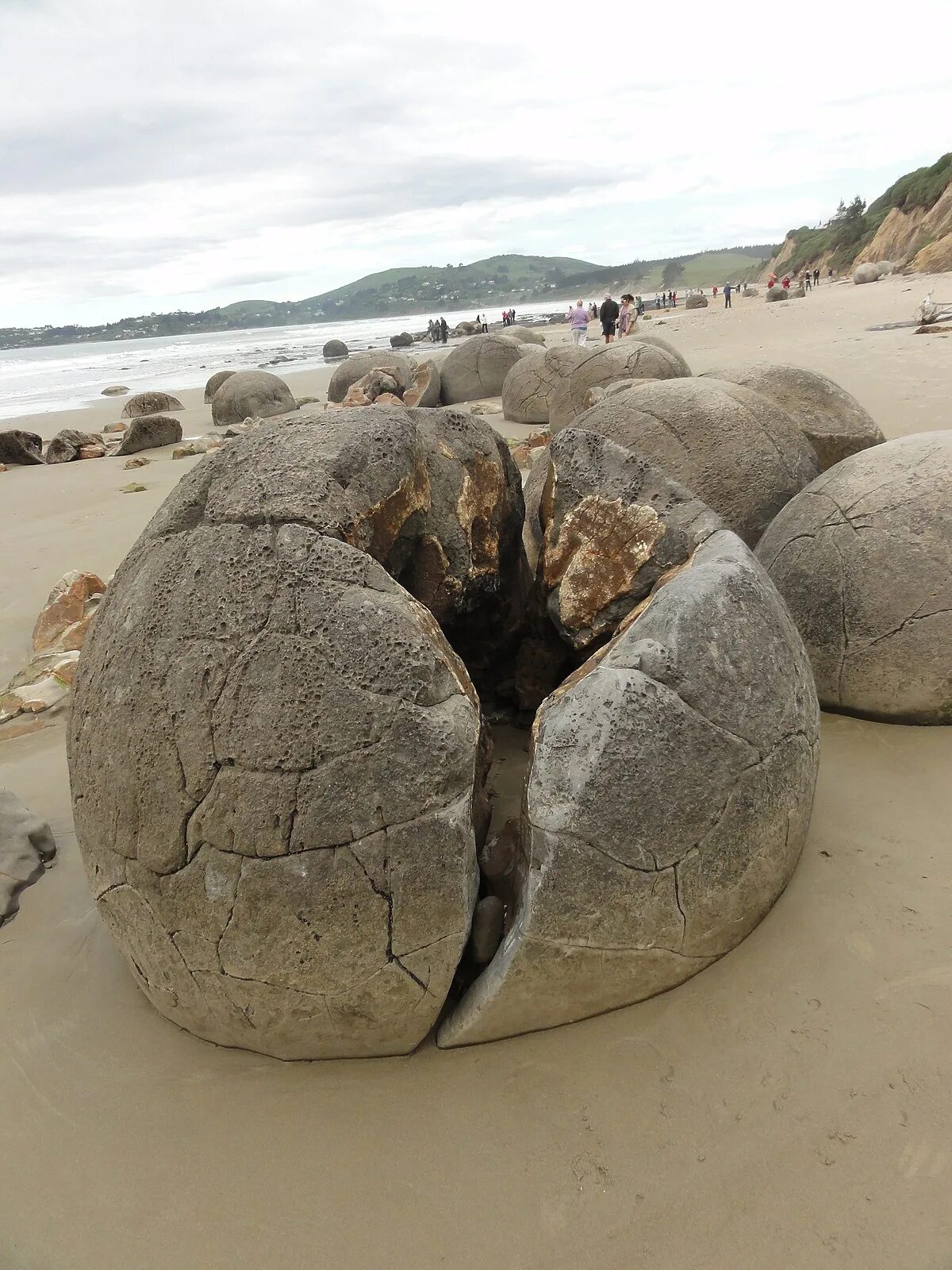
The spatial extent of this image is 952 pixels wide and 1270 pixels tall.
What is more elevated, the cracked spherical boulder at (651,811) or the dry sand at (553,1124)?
the cracked spherical boulder at (651,811)

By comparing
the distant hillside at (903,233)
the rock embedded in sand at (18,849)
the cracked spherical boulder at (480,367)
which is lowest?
the rock embedded in sand at (18,849)

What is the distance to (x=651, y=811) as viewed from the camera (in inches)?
84.2

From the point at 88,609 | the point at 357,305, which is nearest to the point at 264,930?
the point at 88,609

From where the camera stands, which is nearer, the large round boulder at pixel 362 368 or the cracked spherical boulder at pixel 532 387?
the cracked spherical boulder at pixel 532 387

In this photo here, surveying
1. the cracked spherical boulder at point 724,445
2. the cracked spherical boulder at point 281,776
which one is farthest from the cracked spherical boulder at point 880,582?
the cracked spherical boulder at point 281,776

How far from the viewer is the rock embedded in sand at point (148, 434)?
1342 centimetres

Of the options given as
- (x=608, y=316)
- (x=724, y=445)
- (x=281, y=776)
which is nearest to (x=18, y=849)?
(x=281, y=776)

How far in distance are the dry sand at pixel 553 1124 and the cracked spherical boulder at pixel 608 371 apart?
7961 mm

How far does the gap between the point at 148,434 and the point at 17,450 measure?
2030 mm

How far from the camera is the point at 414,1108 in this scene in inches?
84.3

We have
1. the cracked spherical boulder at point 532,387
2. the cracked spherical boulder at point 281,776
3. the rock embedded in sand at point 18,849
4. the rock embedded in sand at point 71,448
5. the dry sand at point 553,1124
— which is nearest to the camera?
the dry sand at point 553,1124

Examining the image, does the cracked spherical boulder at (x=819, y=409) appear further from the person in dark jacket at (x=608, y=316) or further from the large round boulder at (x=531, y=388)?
the person in dark jacket at (x=608, y=316)

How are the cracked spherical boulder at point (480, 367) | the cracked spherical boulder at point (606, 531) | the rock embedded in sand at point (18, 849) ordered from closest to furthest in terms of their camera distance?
the cracked spherical boulder at point (606, 531) → the rock embedded in sand at point (18, 849) → the cracked spherical boulder at point (480, 367)

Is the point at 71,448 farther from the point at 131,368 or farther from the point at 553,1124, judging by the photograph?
the point at 131,368
